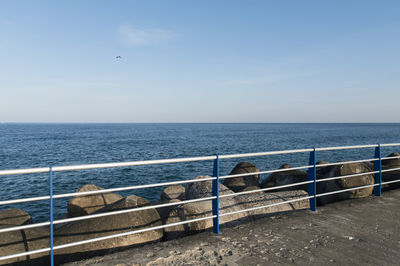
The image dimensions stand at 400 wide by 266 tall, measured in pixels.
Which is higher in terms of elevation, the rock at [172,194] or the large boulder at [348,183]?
the large boulder at [348,183]

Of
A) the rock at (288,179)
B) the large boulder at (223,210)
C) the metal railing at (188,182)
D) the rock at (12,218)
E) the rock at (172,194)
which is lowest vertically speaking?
the rock at (172,194)

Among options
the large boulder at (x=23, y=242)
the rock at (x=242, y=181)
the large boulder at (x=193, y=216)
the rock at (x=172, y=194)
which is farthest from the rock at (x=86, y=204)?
the rock at (x=242, y=181)

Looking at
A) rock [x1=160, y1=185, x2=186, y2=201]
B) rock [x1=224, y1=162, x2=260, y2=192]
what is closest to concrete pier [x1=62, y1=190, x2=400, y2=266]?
rock [x1=160, y1=185, x2=186, y2=201]

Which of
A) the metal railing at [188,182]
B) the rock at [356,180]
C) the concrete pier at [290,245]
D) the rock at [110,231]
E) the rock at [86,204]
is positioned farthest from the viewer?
the rock at [86,204]

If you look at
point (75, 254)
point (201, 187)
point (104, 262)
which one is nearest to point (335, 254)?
point (104, 262)

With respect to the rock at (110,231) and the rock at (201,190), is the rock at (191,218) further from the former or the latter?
the rock at (201,190)

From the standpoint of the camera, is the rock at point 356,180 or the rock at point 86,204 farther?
the rock at point 86,204

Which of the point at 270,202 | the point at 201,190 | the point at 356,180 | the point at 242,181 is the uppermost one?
the point at 356,180

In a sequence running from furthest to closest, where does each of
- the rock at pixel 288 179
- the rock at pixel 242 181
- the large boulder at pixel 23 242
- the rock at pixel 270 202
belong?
the rock at pixel 242 181 → the rock at pixel 288 179 → the rock at pixel 270 202 → the large boulder at pixel 23 242

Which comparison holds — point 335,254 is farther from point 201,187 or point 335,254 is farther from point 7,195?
point 7,195

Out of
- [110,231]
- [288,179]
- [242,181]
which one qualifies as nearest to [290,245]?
[110,231]

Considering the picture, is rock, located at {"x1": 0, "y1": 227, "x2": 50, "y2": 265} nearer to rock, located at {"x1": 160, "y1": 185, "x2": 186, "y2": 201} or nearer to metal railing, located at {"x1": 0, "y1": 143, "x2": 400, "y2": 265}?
metal railing, located at {"x1": 0, "y1": 143, "x2": 400, "y2": 265}

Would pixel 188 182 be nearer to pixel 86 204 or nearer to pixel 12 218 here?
pixel 12 218

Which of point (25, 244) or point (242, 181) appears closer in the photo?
point (25, 244)
